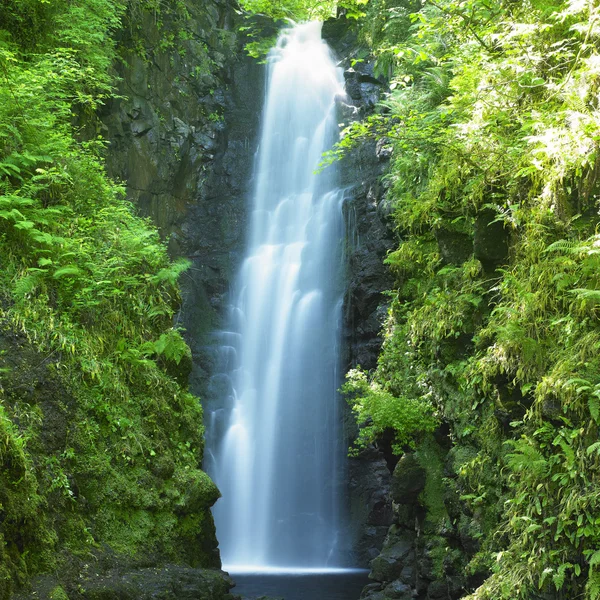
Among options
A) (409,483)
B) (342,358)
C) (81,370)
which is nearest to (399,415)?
(409,483)

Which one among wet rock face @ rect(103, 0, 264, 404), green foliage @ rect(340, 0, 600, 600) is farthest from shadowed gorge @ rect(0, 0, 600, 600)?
wet rock face @ rect(103, 0, 264, 404)

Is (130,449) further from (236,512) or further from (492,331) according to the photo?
(236,512)

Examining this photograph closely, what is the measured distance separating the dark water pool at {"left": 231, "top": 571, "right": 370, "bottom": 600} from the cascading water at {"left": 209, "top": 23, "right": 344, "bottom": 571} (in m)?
1.27

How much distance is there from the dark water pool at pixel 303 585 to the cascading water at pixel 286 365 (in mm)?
1274

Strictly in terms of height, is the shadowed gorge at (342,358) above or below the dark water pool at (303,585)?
above

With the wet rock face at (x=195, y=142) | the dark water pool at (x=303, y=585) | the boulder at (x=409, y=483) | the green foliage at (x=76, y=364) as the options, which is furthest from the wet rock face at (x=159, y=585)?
the wet rock face at (x=195, y=142)

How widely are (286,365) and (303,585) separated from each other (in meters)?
6.14

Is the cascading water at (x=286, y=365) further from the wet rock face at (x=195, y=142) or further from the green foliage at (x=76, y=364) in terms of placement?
the green foliage at (x=76, y=364)

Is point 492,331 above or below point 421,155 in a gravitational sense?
below

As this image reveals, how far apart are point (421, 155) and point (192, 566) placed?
7.29 meters

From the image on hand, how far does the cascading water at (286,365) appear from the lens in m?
15.5

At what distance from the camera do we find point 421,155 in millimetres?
10406

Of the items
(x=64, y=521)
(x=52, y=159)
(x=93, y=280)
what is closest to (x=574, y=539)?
(x=64, y=521)

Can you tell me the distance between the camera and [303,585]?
12422mm
